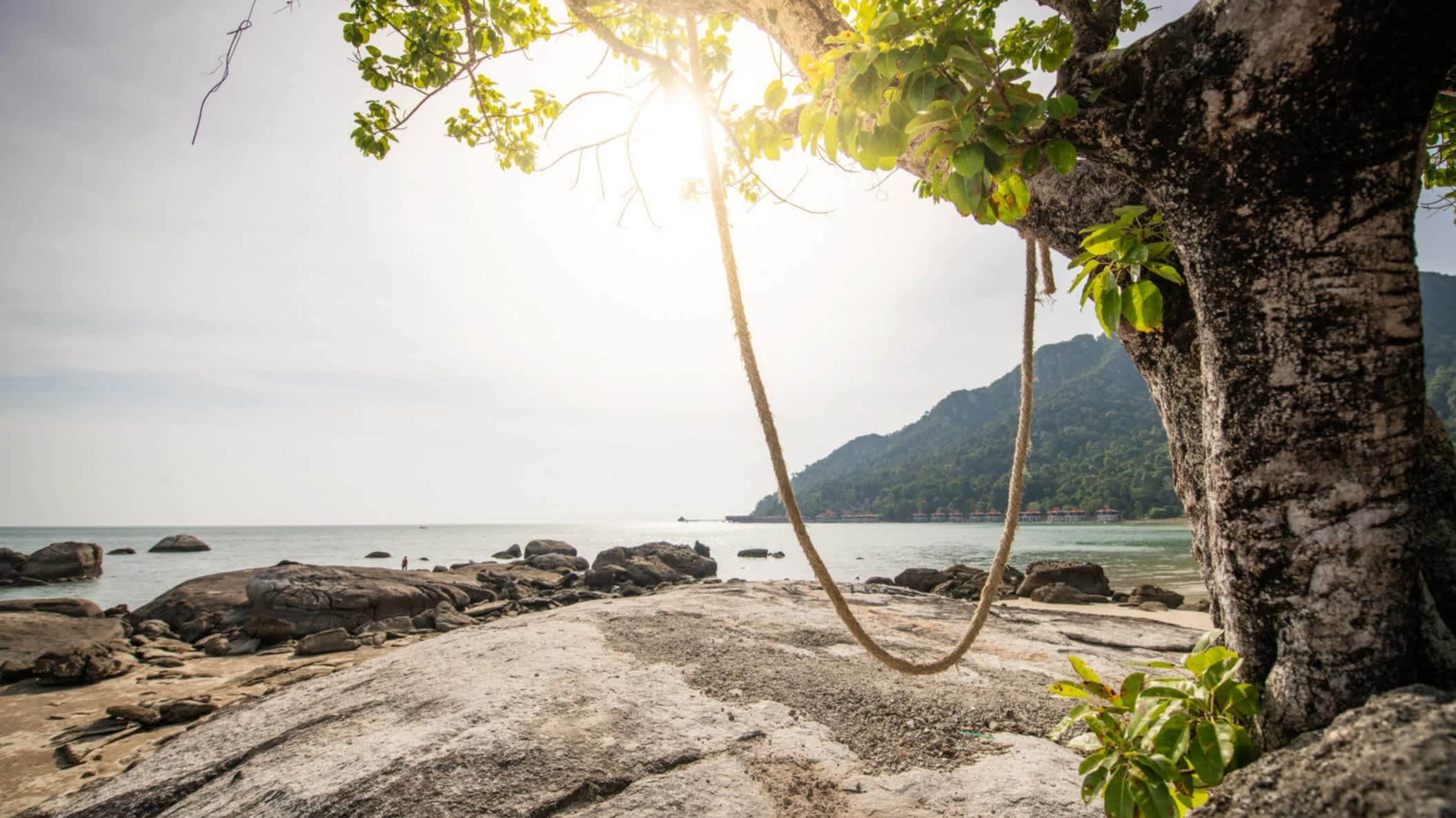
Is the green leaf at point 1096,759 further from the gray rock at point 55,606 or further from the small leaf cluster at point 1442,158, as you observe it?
the gray rock at point 55,606

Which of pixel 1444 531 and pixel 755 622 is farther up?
pixel 1444 531

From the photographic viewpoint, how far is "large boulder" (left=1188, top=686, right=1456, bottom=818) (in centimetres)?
93

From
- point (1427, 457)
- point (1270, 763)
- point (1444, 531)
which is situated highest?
point (1427, 457)

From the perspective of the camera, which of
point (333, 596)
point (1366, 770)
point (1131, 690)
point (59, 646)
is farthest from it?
point (333, 596)

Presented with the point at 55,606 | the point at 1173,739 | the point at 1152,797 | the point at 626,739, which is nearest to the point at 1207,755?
the point at 1173,739

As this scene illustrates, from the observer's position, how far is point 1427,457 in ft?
5.44

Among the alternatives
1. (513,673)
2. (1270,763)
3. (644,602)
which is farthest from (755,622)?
(1270,763)

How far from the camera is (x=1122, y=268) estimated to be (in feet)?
6.15

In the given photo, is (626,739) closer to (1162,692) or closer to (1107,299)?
(1162,692)

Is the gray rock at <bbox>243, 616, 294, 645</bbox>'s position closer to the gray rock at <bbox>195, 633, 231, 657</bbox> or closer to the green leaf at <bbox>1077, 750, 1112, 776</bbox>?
the gray rock at <bbox>195, 633, 231, 657</bbox>

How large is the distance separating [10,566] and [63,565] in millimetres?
2812

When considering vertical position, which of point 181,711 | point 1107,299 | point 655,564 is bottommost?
point 655,564

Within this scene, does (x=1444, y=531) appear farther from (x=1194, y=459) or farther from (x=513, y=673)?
(x=513, y=673)

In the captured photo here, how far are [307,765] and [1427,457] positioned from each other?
14.0 feet
